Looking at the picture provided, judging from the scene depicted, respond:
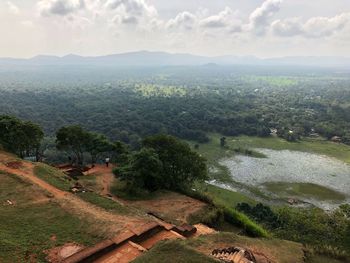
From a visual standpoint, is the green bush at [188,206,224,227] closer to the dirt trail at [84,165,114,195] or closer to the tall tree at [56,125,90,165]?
the dirt trail at [84,165,114,195]

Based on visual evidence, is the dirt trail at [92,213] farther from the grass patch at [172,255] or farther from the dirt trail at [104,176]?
the dirt trail at [104,176]

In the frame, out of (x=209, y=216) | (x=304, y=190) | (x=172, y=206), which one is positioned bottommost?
Answer: (x=304, y=190)

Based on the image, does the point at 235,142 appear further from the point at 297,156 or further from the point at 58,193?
the point at 58,193

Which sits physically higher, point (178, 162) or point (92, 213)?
point (92, 213)

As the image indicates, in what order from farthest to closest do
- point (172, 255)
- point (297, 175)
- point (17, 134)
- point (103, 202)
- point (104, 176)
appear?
point (297, 175) → point (17, 134) → point (104, 176) → point (103, 202) → point (172, 255)

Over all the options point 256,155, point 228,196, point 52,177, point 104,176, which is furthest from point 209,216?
point 256,155

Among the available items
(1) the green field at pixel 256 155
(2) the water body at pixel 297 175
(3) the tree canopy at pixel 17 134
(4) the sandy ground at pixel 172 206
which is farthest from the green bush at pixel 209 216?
(2) the water body at pixel 297 175

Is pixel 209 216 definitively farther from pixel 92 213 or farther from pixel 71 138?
pixel 71 138

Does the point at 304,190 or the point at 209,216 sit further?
the point at 304,190
